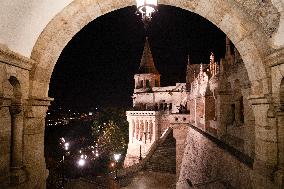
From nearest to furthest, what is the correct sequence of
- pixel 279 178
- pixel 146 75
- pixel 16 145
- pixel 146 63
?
pixel 279 178, pixel 16 145, pixel 146 75, pixel 146 63

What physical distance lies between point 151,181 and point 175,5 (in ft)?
42.3

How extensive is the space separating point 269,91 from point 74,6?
12.1 feet

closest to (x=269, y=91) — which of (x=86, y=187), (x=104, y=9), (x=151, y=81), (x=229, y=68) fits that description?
(x=104, y=9)

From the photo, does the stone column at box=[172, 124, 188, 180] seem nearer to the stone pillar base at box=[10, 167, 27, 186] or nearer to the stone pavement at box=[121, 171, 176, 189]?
the stone pavement at box=[121, 171, 176, 189]

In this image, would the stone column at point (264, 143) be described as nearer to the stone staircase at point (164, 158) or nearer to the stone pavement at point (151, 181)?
the stone pavement at point (151, 181)

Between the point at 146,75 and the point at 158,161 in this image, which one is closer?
the point at 158,161

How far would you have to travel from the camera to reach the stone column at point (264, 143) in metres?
4.38

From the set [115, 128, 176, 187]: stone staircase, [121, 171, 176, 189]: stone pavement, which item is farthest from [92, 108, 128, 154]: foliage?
[121, 171, 176, 189]: stone pavement

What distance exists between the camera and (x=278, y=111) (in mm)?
4184

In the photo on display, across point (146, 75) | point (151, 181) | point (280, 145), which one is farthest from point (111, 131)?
point (280, 145)

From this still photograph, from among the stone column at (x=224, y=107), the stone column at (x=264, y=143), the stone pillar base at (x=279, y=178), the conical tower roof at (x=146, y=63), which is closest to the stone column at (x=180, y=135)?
the stone column at (x=224, y=107)

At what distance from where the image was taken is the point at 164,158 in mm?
22141

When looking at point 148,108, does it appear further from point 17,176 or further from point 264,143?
point 17,176

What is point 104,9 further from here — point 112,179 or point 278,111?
point 112,179
